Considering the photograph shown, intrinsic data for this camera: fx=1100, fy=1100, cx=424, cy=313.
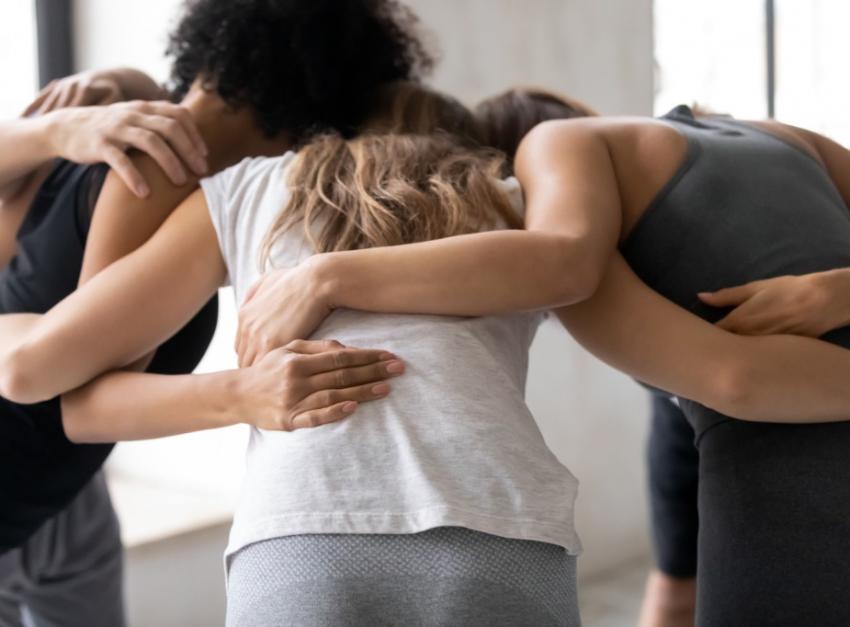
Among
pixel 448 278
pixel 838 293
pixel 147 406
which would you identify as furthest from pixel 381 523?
pixel 838 293

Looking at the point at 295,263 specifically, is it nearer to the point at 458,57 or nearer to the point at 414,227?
the point at 414,227

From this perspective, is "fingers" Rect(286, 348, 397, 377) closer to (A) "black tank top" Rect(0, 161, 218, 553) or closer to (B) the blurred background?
(A) "black tank top" Rect(0, 161, 218, 553)

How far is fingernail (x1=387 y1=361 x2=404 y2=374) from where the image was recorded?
42.4 inches

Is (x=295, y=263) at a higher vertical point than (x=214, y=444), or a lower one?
higher

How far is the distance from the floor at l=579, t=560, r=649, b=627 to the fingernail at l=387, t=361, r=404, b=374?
1.92 metres

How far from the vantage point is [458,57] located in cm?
269

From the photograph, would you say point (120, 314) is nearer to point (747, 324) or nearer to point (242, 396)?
point (242, 396)

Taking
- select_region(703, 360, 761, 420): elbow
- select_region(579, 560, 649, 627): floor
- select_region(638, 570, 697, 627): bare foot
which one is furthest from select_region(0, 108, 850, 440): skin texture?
select_region(579, 560, 649, 627): floor

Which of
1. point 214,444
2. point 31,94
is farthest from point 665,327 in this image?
point 31,94

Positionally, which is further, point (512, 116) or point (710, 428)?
point (512, 116)

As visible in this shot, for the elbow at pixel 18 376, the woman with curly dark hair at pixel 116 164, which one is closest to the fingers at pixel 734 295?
the woman with curly dark hair at pixel 116 164

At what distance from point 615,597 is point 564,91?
139cm

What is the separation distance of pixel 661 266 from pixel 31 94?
179cm

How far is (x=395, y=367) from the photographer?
1.08 metres
